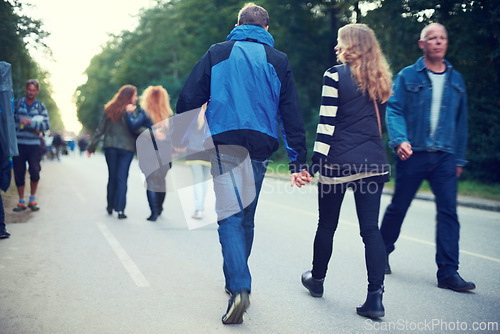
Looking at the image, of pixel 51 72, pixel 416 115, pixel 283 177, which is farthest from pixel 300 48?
pixel 416 115

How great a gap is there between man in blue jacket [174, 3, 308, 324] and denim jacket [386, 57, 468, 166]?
122 centimetres

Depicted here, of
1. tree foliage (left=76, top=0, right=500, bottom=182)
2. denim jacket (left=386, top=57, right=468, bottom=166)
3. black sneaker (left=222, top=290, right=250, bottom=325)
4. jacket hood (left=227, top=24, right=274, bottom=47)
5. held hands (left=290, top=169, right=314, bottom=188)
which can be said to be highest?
tree foliage (left=76, top=0, right=500, bottom=182)

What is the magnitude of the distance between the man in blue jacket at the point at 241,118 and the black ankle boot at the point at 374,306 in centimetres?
87

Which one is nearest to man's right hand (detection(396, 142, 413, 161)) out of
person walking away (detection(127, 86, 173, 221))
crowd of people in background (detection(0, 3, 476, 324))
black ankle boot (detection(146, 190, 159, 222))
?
crowd of people in background (detection(0, 3, 476, 324))

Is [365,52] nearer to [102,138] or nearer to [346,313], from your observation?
[346,313]

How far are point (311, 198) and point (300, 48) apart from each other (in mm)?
19293

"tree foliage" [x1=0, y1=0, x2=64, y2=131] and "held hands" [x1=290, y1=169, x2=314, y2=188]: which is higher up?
"tree foliage" [x1=0, y1=0, x2=64, y2=131]

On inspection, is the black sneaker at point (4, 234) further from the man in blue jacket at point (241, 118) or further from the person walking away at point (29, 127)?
the man in blue jacket at point (241, 118)

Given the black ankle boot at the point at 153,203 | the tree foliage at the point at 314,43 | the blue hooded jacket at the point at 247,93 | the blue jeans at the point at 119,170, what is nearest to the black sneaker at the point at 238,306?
the blue hooded jacket at the point at 247,93

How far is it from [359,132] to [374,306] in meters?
1.23

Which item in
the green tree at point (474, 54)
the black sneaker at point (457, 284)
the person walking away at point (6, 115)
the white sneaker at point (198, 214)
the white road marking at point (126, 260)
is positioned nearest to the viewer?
the black sneaker at point (457, 284)

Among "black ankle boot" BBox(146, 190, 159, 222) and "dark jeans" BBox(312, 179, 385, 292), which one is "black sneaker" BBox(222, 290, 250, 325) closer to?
"dark jeans" BBox(312, 179, 385, 292)

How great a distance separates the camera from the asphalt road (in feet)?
10.5

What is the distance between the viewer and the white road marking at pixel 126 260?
13.4ft
